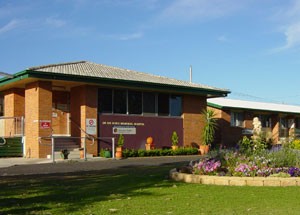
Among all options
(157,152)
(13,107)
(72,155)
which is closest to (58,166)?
(72,155)

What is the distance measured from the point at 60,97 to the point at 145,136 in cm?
559

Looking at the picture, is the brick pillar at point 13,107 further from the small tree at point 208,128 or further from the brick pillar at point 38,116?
the small tree at point 208,128

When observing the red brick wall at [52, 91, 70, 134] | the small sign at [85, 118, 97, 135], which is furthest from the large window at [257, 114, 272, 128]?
the small sign at [85, 118, 97, 135]

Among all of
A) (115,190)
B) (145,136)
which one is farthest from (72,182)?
(145,136)

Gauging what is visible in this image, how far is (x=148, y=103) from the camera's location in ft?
89.2

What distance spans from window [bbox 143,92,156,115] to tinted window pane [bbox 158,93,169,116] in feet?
1.69

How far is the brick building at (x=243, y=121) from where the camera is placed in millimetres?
34406

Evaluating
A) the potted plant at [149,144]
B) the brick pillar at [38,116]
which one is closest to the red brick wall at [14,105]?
the brick pillar at [38,116]

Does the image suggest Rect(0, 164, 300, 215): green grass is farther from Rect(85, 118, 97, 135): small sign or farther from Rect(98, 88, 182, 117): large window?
Rect(98, 88, 182, 117): large window

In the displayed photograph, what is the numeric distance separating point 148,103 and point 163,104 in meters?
1.31

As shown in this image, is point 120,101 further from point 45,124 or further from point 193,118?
point 193,118

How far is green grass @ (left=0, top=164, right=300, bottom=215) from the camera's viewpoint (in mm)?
7344

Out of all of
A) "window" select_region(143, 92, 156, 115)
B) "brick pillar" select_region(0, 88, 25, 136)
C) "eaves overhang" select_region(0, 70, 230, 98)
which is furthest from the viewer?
"window" select_region(143, 92, 156, 115)

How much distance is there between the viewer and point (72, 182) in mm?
11734
